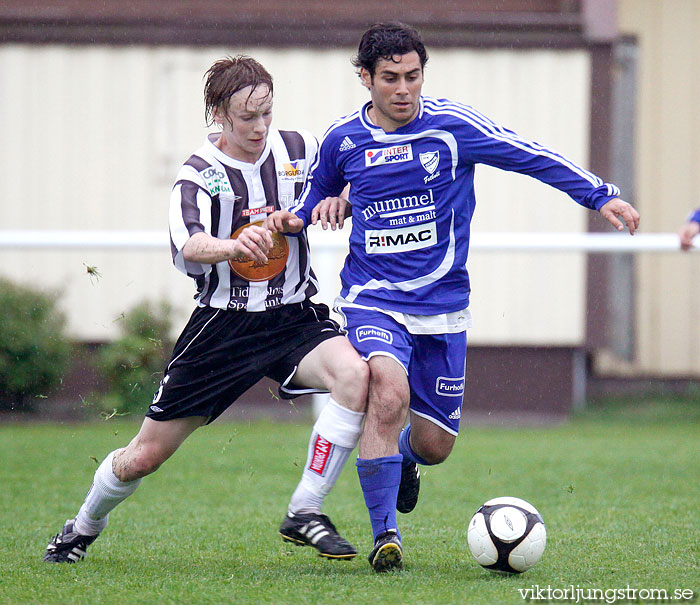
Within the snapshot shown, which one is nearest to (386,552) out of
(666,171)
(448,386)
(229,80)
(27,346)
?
(448,386)

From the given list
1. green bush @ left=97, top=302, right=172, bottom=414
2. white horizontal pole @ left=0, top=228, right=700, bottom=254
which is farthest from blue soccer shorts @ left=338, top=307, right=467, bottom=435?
green bush @ left=97, top=302, right=172, bottom=414

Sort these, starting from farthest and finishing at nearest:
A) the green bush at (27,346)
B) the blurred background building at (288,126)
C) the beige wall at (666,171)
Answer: the beige wall at (666,171) < the blurred background building at (288,126) < the green bush at (27,346)

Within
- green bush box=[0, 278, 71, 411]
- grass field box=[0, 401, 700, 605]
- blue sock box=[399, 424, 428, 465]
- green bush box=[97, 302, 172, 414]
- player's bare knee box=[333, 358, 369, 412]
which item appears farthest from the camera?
green bush box=[0, 278, 71, 411]

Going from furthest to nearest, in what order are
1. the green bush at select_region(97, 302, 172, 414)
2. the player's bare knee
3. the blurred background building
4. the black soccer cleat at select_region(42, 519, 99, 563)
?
the blurred background building < the green bush at select_region(97, 302, 172, 414) < the black soccer cleat at select_region(42, 519, 99, 563) < the player's bare knee

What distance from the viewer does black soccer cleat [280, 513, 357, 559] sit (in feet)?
12.2

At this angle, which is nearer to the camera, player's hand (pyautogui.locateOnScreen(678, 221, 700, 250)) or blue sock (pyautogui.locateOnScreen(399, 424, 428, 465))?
player's hand (pyautogui.locateOnScreen(678, 221, 700, 250))

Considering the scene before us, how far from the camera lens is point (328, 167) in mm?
4309

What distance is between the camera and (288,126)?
998 centimetres

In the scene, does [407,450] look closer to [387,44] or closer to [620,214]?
[620,214]

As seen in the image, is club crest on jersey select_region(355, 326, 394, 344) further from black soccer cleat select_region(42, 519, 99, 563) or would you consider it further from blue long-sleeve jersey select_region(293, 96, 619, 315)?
black soccer cleat select_region(42, 519, 99, 563)

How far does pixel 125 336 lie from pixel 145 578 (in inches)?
210

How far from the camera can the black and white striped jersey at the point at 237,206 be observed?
4.10 meters

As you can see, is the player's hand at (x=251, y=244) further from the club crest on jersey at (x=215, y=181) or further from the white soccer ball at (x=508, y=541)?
the white soccer ball at (x=508, y=541)

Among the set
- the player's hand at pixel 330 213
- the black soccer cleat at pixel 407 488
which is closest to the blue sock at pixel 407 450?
the black soccer cleat at pixel 407 488
